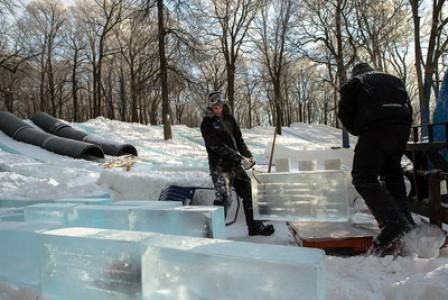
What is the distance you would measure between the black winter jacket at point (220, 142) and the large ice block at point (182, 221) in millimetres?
1265

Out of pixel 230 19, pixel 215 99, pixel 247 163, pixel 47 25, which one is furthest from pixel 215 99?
pixel 47 25

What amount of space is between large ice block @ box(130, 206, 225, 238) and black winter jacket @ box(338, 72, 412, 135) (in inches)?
54.2

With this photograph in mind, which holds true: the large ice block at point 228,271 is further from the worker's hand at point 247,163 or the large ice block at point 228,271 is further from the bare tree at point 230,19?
the bare tree at point 230,19

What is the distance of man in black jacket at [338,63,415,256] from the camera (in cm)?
331

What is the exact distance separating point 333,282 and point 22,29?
3646cm

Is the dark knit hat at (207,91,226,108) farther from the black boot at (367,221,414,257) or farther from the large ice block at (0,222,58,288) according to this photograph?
the large ice block at (0,222,58,288)

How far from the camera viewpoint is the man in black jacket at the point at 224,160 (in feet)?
15.1

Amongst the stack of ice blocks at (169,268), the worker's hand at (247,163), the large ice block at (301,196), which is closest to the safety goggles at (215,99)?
the worker's hand at (247,163)

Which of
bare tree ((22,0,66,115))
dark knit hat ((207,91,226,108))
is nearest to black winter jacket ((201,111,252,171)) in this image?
dark knit hat ((207,91,226,108))

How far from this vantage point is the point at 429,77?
49.8 feet

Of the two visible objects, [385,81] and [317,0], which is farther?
[317,0]

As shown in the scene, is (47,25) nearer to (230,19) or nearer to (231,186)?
(230,19)

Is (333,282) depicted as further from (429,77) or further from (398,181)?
(429,77)

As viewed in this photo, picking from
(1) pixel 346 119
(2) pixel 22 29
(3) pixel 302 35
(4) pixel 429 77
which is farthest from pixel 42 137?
(2) pixel 22 29
